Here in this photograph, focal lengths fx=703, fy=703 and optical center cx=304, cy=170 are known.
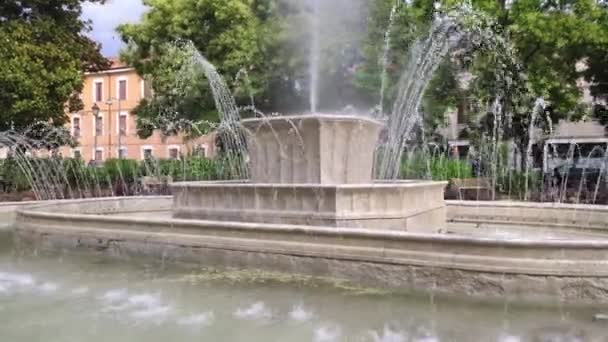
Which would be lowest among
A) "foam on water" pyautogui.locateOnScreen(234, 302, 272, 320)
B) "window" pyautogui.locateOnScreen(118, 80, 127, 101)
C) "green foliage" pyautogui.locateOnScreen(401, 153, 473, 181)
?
"foam on water" pyautogui.locateOnScreen(234, 302, 272, 320)

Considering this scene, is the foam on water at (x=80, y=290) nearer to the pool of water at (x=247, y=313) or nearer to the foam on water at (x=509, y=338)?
the pool of water at (x=247, y=313)

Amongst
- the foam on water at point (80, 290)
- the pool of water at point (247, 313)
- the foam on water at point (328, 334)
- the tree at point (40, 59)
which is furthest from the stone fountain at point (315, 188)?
the tree at point (40, 59)

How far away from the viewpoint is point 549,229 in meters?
11.5

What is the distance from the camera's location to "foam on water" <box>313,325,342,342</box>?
18.0 feet

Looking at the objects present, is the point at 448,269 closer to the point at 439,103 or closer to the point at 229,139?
the point at 439,103

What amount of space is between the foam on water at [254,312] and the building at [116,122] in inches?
1907

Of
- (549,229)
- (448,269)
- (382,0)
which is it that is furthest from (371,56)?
(448,269)

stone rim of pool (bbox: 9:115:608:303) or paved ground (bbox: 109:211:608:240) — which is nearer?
stone rim of pool (bbox: 9:115:608:303)

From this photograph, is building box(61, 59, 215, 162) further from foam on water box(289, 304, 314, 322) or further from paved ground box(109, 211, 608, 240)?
foam on water box(289, 304, 314, 322)

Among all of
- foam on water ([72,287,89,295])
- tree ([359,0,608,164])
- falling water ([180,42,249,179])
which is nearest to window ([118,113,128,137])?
falling water ([180,42,249,179])

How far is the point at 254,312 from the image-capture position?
6.34 metres

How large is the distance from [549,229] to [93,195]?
47.4ft

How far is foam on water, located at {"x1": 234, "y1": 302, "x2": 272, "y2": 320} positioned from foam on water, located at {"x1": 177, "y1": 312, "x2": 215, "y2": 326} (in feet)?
0.78

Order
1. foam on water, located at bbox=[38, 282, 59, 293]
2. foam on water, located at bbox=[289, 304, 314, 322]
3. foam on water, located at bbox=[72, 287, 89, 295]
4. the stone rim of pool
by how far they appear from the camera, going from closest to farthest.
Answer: foam on water, located at bbox=[289, 304, 314, 322], the stone rim of pool, foam on water, located at bbox=[72, 287, 89, 295], foam on water, located at bbox=[38, 282, 59, 293]
